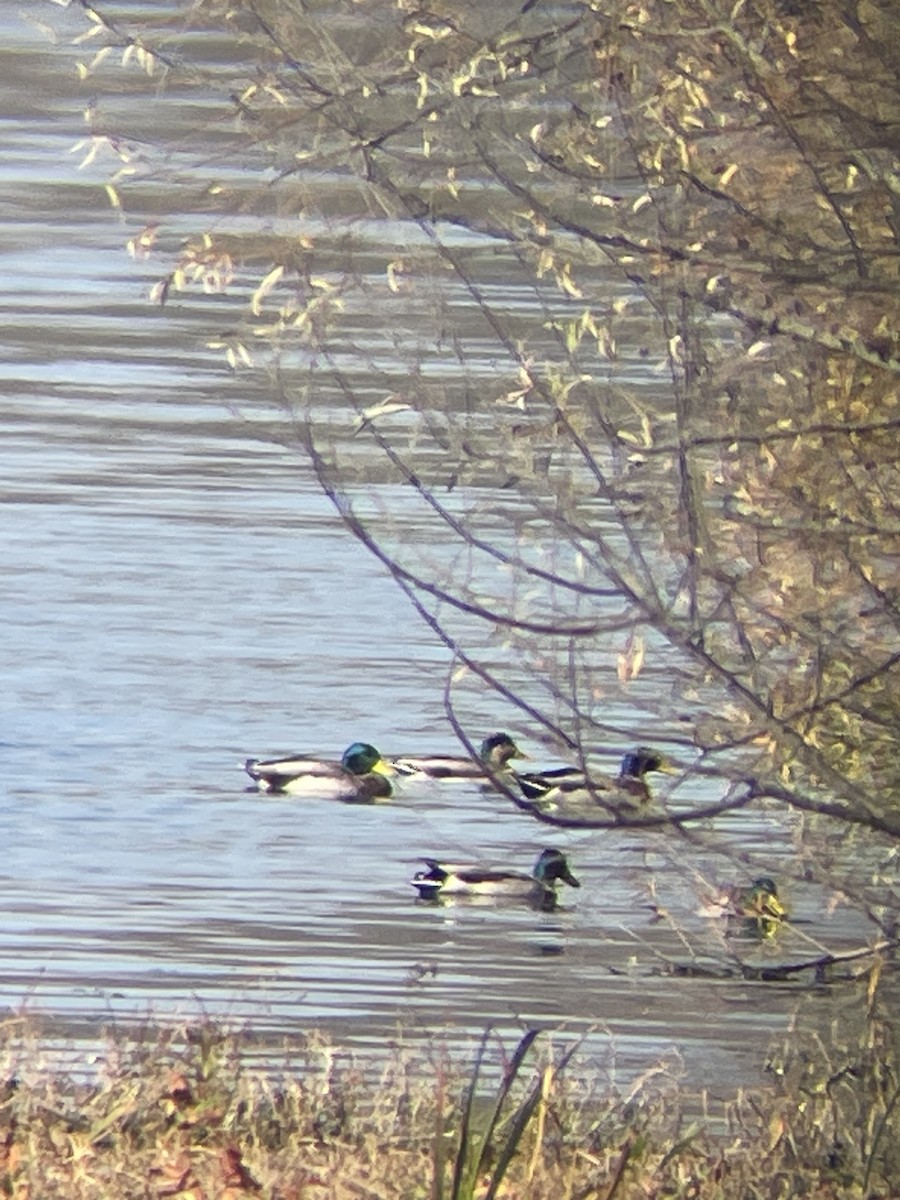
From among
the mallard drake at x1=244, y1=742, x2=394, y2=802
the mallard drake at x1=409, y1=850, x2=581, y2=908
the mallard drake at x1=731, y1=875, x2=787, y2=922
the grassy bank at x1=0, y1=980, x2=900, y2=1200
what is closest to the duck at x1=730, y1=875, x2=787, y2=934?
the mallard drake at x1=731, y1=875, x2=787, y2=922

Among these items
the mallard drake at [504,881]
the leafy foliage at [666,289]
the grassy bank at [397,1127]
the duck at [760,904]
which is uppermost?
the leafy foliage at [666,289]

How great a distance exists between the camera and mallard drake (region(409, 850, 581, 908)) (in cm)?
1099

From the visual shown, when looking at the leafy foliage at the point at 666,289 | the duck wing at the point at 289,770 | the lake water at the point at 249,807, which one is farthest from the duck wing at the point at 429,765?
the leafy foliage at the point at 666,289

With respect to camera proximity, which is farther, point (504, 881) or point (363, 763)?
point (363, 763)

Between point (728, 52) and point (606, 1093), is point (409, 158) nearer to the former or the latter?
point (728, 52)

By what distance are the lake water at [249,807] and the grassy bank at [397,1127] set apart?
0.90 feet

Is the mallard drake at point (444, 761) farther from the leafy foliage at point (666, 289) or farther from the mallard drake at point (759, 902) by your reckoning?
the leafy foliage at point (666, 289)

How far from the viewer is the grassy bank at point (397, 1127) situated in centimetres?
679

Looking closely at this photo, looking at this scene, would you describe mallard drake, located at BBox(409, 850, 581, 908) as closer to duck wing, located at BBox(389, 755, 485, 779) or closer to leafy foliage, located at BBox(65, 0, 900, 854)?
duck wing, located at BBox(389, 755, 485, 779)

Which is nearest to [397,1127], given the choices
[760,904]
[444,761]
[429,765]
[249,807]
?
[760,904]

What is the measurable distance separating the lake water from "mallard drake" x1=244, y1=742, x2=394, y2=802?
8 cm

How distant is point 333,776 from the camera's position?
495 inches

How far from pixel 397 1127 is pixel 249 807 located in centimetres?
462

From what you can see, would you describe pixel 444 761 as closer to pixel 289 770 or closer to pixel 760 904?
pixel 289 770
